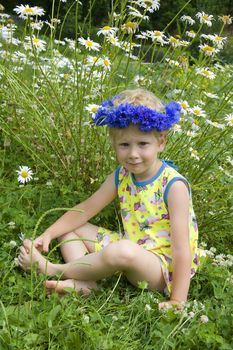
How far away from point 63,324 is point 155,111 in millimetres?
865

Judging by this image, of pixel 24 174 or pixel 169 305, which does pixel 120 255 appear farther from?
pixel 24 174

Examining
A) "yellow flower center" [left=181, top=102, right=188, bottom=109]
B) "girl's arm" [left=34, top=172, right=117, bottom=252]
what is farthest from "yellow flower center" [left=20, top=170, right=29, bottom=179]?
"yellow flower center" [left=181, top=102, right=188, bottom=109]

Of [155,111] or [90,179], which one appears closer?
[155,111]

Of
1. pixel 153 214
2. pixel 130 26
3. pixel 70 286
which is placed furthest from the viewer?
pixel 130 26

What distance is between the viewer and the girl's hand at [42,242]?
2477mm

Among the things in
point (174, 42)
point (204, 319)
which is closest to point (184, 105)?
point (174, 42)

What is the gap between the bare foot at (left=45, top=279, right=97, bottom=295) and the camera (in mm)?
2201

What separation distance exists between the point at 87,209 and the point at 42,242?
249 millimetres

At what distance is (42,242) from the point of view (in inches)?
98.3

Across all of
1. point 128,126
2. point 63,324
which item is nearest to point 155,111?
point 128,126

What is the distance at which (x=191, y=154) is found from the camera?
2775 millimetres

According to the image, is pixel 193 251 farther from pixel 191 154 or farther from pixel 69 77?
pixel 69 77

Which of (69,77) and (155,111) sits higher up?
(155,111)

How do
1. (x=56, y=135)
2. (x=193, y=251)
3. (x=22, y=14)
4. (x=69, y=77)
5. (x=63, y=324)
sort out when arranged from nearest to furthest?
(x=63, y=324) < (x=193, y=251) < (x=22, y=14) < (x=56, y=135) < (x=69, y=77)
